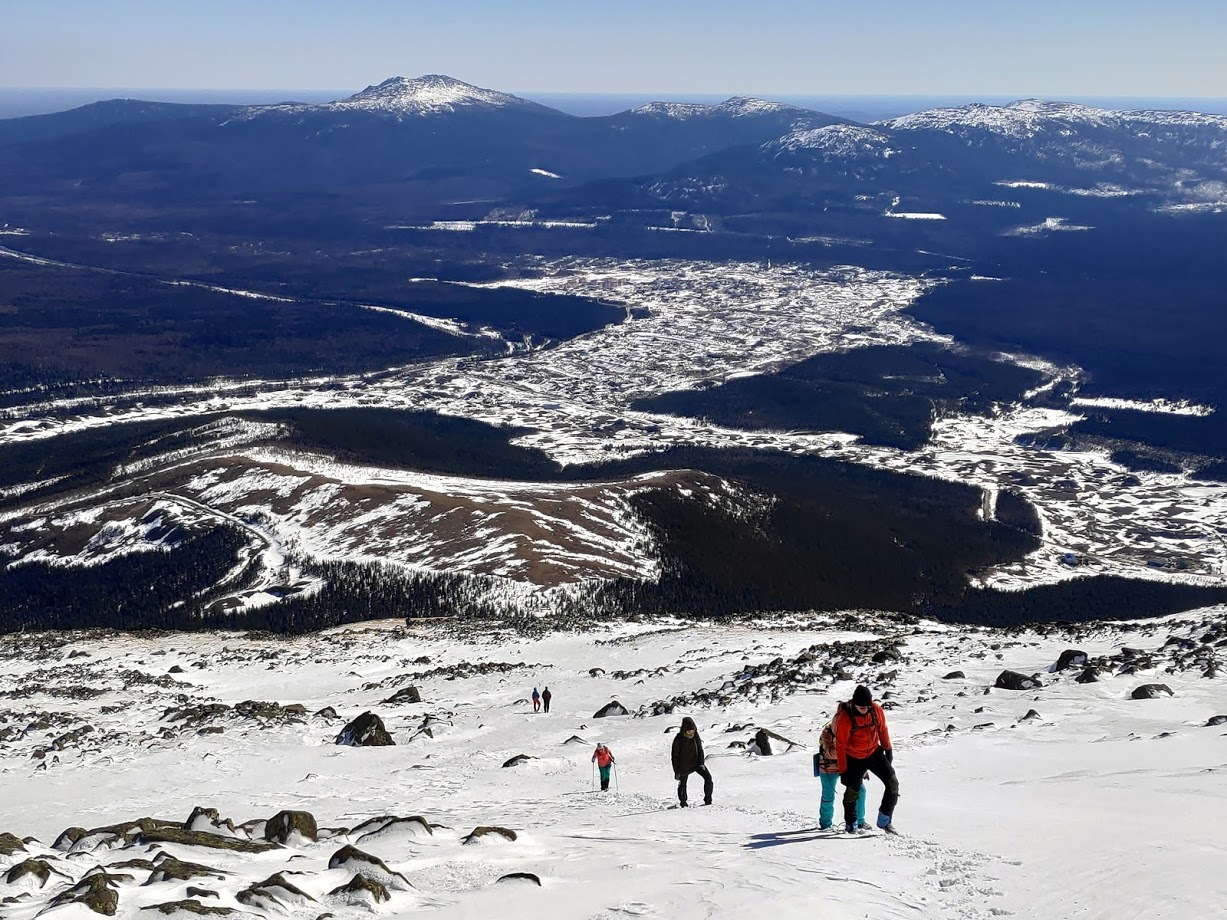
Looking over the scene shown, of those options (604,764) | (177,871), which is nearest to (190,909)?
(177,871)

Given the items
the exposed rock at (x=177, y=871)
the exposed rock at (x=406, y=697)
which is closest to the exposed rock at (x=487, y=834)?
the exposed rock at (x=177, y=871)

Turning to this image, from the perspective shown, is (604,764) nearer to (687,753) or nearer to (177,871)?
(687,753)

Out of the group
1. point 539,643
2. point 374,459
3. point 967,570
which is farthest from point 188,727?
point 374,459

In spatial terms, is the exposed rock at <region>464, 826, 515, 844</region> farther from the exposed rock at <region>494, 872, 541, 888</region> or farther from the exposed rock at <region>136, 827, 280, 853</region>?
the exposed rock at <region>136, 827, 280, 853</region>

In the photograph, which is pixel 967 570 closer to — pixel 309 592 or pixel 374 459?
pixel 309 592

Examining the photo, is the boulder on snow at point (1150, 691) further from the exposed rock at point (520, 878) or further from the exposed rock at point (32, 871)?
the exposed rock at point (32, 871)
